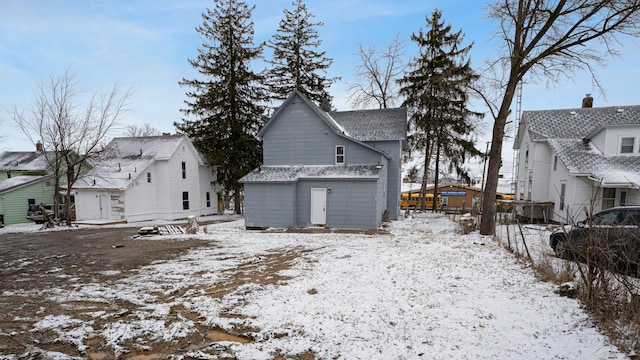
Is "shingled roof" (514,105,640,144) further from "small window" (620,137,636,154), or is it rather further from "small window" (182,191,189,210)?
"small window" (182,191,189,210)

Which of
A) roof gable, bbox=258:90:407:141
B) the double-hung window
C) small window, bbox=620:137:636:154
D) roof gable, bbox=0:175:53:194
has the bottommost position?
roof gable, bbox=0:175:53:194

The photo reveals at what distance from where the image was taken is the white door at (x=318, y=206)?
16859 millimetres

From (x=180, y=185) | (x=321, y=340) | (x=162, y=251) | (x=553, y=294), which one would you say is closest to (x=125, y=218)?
(x=180, y=185)

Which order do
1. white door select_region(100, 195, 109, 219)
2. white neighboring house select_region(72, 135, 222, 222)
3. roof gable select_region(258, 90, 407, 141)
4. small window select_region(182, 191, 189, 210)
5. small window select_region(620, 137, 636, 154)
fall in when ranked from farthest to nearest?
small window select_region(182, 191, 189, 210)
white door select_region(100, 195, 109, 219)
white neighboring house select_region(72, 135, 222, 222)
roof gable select_region(258, 90, 407, 141)
small window select_region(620, 137, 636, 154)

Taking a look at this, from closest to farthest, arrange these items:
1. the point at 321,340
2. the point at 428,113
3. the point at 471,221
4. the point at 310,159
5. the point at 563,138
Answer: the point at 321,340 < the point at 471,221 < the point at 310,159 < the point at 563,138 < the point at 428,113

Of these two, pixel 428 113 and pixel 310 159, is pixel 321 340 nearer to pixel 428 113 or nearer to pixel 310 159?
pixel 310 159

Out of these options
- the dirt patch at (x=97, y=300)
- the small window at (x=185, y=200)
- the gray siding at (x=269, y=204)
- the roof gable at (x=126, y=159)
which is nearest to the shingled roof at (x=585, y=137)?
the gray siding at (x=269, y=204)

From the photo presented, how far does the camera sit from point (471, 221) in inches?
616

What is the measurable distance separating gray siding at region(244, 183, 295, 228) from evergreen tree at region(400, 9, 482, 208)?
14.3m

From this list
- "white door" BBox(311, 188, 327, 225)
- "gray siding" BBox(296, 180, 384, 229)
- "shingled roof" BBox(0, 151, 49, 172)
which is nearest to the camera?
"gray siding" BBox(296, 180, 384, 229)

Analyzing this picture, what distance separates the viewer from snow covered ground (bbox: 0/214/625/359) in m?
4.57

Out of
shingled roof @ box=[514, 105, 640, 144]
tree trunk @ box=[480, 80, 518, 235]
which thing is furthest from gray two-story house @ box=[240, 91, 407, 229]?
shingled roof @ box=[514, 105, 640, 144]

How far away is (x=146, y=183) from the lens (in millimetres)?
24141

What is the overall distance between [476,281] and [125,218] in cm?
2430
